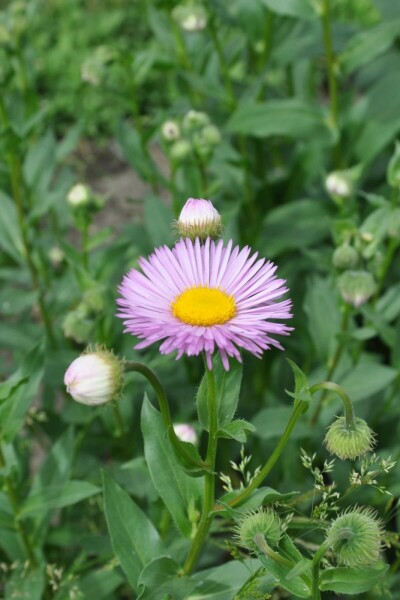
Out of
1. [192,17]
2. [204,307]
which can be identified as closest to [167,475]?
[204,307]

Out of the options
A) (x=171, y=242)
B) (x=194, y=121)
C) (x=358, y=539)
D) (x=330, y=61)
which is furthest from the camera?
(x=330, y=61)

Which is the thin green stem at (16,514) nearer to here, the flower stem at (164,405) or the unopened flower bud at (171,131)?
the flower stem at (164,405)

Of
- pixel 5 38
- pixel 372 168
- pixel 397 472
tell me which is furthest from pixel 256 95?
pixel 397 472

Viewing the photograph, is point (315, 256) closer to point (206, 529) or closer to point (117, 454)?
point (117, 454)

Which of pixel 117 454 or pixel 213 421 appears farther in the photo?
pixel 117 454

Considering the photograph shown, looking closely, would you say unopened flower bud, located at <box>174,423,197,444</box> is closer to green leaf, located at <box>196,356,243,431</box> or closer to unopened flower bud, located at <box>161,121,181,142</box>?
green leaf, located at <box>196,356,243,431</box>

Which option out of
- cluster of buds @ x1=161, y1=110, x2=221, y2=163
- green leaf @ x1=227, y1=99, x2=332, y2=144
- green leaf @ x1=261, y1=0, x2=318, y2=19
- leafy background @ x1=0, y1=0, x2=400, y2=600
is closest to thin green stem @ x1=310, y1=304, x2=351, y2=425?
leafy background @ x1=0, y1=0, x2=400, y2=600

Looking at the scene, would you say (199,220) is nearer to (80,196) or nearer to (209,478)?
(209,478)
